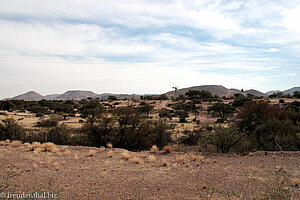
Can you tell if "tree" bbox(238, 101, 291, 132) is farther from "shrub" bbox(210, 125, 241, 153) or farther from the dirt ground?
the dirt ground

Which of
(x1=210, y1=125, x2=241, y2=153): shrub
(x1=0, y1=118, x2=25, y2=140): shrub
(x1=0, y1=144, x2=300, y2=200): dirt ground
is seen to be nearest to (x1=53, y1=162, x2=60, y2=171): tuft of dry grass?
(x1=0, y1=144, x2=300, y2=200): dirt ground

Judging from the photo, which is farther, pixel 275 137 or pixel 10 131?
pixel 10 131

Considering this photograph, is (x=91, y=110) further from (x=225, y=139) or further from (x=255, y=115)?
(x=255, y=115)

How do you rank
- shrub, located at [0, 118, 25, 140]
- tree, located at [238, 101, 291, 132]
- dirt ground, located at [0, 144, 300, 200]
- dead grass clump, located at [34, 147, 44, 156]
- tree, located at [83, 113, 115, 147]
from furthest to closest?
tree, located at [238, 101, 291, 132] < shrub, located at [0, 118, 25, 140] < tree, located at [83, 113, 115, 147] < dead grass clump, located at [34, 147, 44, 156] < dirt ground, located at [0, 144, 300, 200]

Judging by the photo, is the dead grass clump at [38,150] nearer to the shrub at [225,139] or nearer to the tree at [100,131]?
the tree at [100,131]

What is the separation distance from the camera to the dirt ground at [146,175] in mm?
8383

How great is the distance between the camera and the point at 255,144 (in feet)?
61.2

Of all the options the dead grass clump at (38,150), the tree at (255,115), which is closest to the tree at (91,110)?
the dead grass clump at (38,150)

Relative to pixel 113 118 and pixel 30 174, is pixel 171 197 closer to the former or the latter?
pixel 30 174

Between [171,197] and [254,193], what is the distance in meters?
3.24

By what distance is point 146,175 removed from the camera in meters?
10.6

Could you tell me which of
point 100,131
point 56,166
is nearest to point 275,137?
point 100,131

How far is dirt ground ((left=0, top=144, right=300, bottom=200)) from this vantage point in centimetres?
838

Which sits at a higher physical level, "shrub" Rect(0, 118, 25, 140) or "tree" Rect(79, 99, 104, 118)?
"tree" Rect(79, 99, 104, 118)
